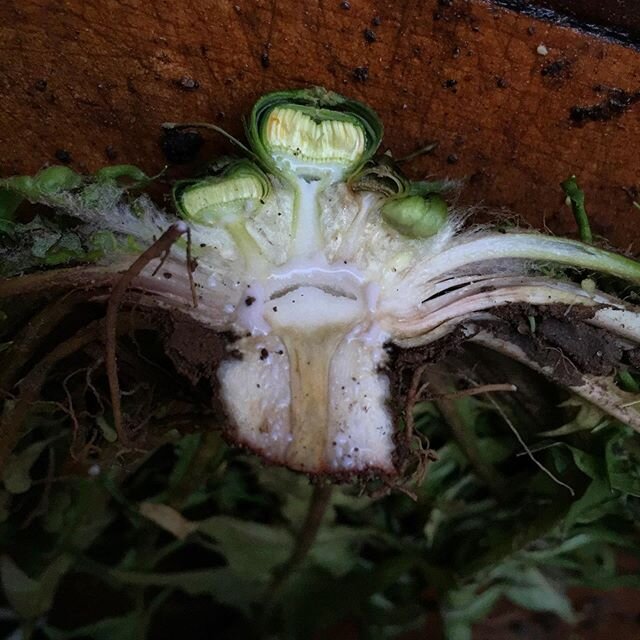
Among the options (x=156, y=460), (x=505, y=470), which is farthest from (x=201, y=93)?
(x=505, y=470)

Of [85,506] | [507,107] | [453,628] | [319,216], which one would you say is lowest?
[453,628]

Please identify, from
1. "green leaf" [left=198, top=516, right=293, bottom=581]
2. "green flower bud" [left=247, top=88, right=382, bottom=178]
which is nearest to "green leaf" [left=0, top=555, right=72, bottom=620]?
"green leaf" [left=198, top=516, right=293, bottom=581]

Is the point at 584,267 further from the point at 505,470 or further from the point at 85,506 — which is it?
the point at 85,506

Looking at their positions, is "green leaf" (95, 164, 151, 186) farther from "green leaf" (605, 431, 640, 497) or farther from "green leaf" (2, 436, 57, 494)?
"green leaf" (605, 431, 640, 497)

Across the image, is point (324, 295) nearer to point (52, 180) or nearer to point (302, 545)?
point (52, 180)

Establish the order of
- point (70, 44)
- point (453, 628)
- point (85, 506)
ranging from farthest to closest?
point (453, 628)
point (85, 506)
point (70, 44)

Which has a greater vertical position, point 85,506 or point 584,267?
point 584,267

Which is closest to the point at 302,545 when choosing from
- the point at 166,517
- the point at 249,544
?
the point at 249,544

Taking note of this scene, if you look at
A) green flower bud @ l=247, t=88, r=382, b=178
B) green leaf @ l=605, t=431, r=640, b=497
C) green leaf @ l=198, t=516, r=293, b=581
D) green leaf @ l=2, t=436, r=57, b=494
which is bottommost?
green leaf @ l=198, t=516, r=293, b=581
